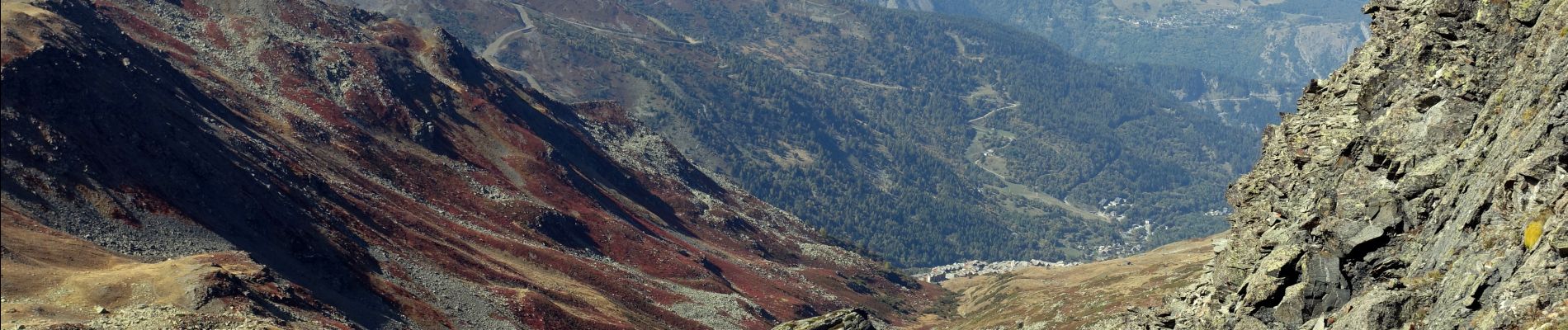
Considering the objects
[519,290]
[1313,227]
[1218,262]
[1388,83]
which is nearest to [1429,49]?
[1388,83]

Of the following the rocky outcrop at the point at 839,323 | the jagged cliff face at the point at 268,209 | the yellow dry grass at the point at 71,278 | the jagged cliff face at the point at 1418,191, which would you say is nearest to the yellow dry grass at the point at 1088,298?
the jagged cliff face at the point at 268,209

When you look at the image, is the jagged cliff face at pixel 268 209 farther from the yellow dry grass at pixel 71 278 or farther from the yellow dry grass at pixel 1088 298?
the yellow dry grass at pixel 1088 298

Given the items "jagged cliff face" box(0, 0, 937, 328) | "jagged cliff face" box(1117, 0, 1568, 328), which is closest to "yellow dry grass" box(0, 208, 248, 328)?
"jagged cliff face" box(0, 0, 937, 328)

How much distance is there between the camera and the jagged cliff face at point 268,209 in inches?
3442

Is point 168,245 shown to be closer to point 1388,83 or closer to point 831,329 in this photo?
point 831,329

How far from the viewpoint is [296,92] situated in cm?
18075

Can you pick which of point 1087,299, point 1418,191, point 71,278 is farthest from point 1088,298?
point 71,278

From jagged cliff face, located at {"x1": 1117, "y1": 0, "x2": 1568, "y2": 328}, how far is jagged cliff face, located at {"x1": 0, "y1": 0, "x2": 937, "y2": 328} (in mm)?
65471

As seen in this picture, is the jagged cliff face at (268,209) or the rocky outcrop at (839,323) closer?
the rocky outcrop at (839,323)

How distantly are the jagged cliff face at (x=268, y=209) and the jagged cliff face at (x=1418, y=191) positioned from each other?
6547 centimetres

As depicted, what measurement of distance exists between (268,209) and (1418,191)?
10562 cm

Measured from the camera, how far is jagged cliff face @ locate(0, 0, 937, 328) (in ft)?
287

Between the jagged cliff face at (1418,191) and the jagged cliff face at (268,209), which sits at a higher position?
the jagged cliff face at (1418,191)

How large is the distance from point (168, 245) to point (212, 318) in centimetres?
2188
